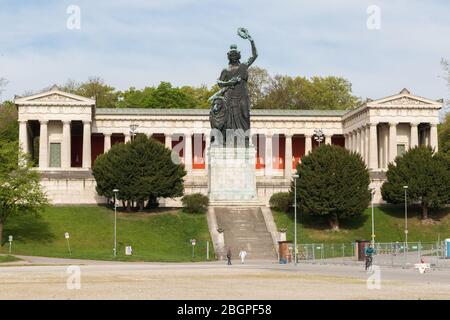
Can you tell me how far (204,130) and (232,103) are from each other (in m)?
51.2

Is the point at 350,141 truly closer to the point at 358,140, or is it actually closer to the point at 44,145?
the point at 358,140

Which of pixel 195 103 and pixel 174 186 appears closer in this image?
pixel 174 186

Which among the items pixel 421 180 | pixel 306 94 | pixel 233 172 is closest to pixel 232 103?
pixel 233 172

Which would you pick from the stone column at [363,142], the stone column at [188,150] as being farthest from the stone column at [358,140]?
the stone column at [188,150]

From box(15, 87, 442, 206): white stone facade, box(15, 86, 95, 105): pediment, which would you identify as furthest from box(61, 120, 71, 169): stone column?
box(15, 86, 95, 105): pediment

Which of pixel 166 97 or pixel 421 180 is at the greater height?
pixel 166 97

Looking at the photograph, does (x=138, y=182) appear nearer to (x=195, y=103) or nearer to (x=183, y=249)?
(x=183, y=249)

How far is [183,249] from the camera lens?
259ft

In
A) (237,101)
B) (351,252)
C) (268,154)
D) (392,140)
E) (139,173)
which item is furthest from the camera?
(268,154)

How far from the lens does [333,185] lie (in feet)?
298

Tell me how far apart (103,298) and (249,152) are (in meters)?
56.4

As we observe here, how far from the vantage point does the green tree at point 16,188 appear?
262 feet

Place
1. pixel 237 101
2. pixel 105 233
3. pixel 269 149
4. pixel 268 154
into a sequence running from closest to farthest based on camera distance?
pixel 237 101, pixel 105 233, pixel 269 149, pixel 268 154

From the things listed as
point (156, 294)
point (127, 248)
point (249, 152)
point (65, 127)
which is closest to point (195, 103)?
point (65, 127)
